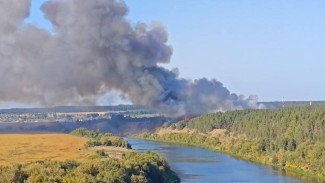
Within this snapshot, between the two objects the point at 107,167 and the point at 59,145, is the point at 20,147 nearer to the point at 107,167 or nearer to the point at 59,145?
the point at 59,145

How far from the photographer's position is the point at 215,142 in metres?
63.1

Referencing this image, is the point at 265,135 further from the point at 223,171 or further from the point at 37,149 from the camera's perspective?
the point at 37,149

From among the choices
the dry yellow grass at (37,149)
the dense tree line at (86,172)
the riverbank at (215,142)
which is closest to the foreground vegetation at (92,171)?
the dense tree line at (86,172)

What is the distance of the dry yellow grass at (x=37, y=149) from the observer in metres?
36.8

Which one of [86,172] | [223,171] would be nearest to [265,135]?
[223,171]

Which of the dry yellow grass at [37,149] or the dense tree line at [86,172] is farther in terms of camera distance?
the dry yellow grass at [37,149]

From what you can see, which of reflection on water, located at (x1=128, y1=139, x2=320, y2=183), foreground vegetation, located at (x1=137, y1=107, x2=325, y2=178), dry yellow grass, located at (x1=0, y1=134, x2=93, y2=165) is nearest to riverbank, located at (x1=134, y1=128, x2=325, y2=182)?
foreground vegetation, located at (x1=137, y1=107, x2=325, y2=178)

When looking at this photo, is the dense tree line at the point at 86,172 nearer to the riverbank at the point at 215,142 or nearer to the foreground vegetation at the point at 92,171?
the foreground vegetation at the point at 92,171

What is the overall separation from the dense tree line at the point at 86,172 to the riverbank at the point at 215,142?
566 inches

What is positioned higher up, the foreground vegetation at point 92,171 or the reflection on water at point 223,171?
the foreground vegetation at point 92,171

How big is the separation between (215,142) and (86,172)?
40.7 meters

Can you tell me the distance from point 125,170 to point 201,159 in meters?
23.0

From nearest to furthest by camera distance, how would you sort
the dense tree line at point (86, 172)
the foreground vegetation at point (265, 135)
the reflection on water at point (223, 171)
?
1. the dense tree line at point (86, 172)
2. the reflection on water at point (223, 171)
3. the foreground vegetation at point (265, 135)

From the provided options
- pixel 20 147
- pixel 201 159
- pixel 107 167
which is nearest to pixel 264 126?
pixel 201 159
